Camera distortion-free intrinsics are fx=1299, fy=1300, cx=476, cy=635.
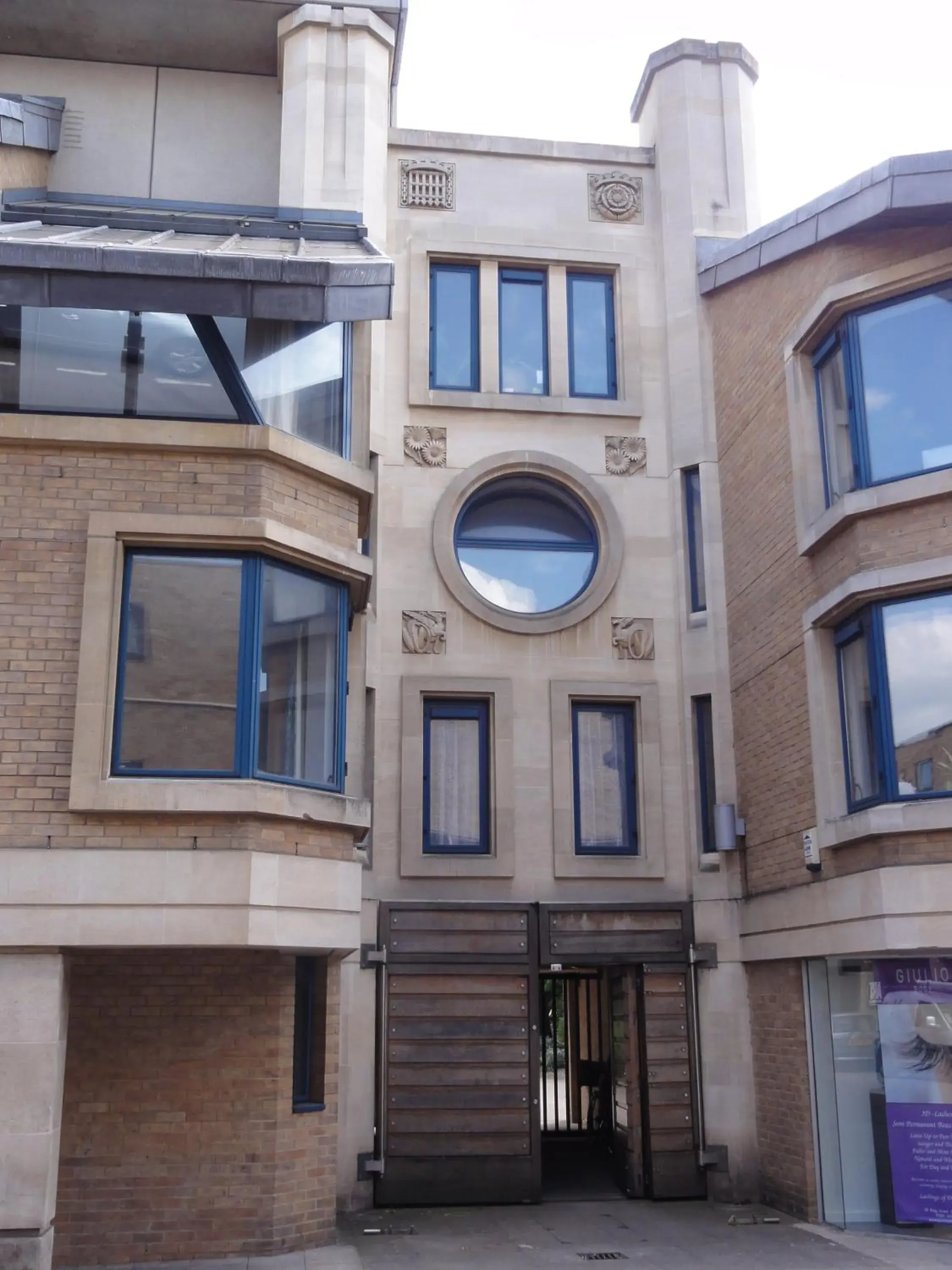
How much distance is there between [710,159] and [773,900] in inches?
386

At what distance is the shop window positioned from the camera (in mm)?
11102

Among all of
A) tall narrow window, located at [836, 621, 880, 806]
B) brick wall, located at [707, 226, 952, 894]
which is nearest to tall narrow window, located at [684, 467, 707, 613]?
brick wall, located at [707, 226, 952, 894]

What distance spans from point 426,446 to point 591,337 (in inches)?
114

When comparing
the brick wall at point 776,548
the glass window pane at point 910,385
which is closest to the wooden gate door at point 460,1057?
the brick wall at point 776,548

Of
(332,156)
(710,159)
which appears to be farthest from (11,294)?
(710,159)

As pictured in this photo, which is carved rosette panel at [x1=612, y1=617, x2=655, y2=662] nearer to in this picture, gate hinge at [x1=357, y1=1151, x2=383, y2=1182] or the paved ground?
the paved ground

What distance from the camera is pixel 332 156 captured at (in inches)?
629

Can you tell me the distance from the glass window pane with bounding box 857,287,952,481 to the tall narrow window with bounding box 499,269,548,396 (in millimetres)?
5136

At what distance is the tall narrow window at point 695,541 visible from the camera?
637 inches

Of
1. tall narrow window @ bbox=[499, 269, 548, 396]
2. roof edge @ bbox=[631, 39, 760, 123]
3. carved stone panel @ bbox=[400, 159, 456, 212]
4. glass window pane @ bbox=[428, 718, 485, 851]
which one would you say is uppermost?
roof edge @ bbox=[631, 39, 760, 123]

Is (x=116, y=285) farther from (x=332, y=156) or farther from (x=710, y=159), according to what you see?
(x=710, y=159)

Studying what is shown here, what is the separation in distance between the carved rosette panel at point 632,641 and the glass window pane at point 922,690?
4251 millimetres

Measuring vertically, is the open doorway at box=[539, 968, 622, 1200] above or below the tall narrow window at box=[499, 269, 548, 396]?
below

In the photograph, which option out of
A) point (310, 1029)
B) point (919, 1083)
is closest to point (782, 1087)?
point (919, 1083)
